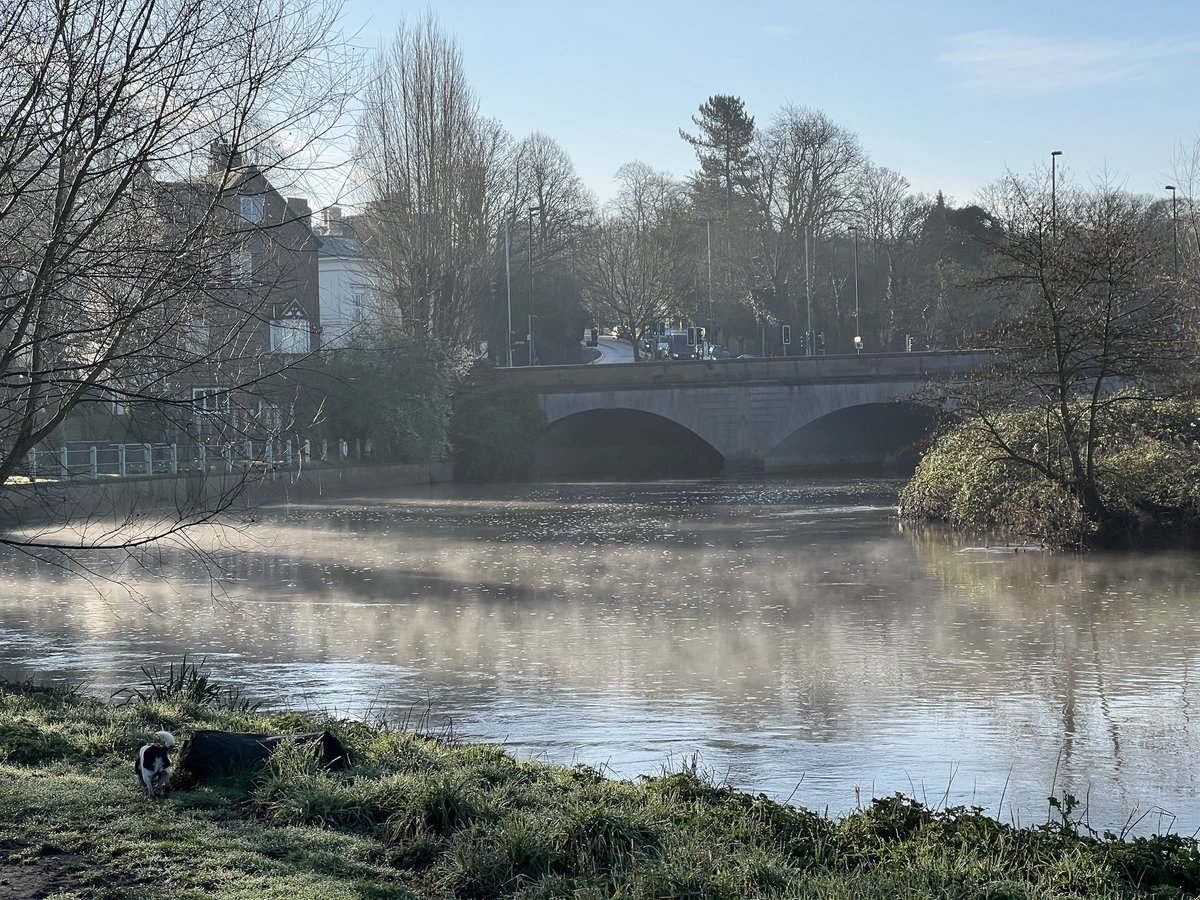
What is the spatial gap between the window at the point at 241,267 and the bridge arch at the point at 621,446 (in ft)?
149

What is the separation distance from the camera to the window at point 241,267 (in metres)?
8.16

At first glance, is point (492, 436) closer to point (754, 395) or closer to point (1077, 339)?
point (754, 395)

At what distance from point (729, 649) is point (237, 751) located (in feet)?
26.8

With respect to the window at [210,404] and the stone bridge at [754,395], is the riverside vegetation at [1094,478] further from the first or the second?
the stone bridge at [754,395]

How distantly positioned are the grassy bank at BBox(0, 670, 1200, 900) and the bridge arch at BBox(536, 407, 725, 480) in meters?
48.3

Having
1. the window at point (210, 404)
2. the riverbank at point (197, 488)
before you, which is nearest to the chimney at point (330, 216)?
the window at point (210, 404)

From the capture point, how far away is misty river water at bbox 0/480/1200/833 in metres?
9.52

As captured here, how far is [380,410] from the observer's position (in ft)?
148

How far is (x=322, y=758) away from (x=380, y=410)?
38406 millimetres

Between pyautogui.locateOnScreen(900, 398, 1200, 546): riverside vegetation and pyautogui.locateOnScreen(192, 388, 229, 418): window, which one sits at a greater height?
pyautogui.locateOnScreen(192, 388, 229, 418): window

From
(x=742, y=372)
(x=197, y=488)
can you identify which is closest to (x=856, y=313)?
(x=742, y=372)

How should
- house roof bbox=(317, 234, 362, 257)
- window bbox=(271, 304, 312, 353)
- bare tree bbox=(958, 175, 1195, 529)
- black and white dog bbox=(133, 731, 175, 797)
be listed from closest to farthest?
black and white dog bbox=(133, 731, 175, 797) → window bbox=(271, 304, 312, 353) → house roof bbox=(317, 234, 362, 257) → bare tree bbox=(958, 175, 1195, 529)

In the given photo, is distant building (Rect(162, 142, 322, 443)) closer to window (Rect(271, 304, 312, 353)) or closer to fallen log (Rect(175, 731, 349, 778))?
window (Rect(271, 304, 312, 353))

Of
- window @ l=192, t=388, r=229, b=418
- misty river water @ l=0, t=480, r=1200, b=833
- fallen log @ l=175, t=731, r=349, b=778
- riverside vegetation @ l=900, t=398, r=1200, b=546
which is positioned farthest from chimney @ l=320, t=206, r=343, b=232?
riverside vegetation @ l=900, t=398, r=1200, b=546
